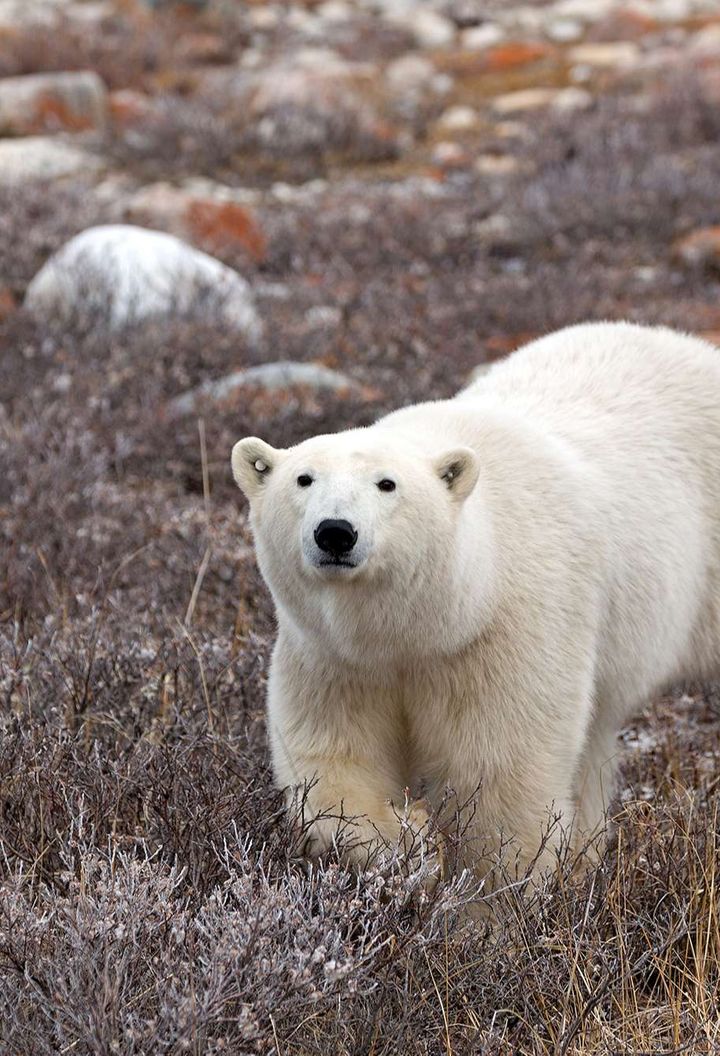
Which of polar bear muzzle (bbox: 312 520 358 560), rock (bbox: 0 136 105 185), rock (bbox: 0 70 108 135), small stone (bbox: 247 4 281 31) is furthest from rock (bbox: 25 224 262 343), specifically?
small stone (bbox: 247 4 281 31)

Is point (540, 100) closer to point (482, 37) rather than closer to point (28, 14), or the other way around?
point (482, 37)

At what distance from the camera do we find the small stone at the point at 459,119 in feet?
43.1

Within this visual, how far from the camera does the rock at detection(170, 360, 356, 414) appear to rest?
5.66 meters

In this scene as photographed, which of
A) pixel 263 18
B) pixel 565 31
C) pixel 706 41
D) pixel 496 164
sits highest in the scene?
pixel 263 18

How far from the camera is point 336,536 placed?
7.09 ft

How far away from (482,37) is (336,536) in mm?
16457

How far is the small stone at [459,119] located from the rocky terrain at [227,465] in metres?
0.07

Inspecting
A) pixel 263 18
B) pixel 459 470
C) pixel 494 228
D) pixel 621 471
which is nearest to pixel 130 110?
pixel 494 228

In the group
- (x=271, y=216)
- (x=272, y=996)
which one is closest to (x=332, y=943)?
(x=272, y=996)

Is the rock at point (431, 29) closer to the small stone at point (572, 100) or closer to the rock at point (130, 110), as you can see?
the small stone at point (572, 100)

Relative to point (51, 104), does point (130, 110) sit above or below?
below

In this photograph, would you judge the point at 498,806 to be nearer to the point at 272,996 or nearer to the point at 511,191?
the point at 272,996

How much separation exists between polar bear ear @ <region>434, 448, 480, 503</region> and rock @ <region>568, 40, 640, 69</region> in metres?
13.6

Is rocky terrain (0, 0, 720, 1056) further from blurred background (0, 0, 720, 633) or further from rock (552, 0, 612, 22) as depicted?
rock (552, 0, 612, 22)
